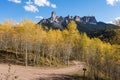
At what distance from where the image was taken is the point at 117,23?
22.8m

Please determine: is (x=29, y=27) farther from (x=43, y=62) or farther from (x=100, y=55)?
(x=100, y=55)

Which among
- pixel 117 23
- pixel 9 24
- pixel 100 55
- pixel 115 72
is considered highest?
pixel 9 24

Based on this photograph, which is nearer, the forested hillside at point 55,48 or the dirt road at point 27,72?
the dirt road at point 27,72

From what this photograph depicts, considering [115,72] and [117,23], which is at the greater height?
[117,23]

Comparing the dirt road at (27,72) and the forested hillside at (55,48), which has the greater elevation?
the forested hillside at (55,48)

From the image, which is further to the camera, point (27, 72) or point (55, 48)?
point (55, 48)

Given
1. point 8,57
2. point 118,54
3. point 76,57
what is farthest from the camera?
A: point 76,57

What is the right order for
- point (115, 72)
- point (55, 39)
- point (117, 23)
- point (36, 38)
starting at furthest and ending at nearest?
1. point (55, 39)
2. point (36, 38)
3. point (115, 72)
4. point (117, 23)

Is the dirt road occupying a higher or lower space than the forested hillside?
lower

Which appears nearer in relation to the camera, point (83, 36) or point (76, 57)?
point (83, 36)

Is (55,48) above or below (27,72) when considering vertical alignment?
above

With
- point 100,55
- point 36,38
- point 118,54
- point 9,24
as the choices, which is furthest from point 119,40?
point 9,24

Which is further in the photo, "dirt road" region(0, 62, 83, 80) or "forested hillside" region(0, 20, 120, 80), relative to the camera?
"forested hillside" region(0, 20, 120, 80)

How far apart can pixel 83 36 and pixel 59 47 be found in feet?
33.5
